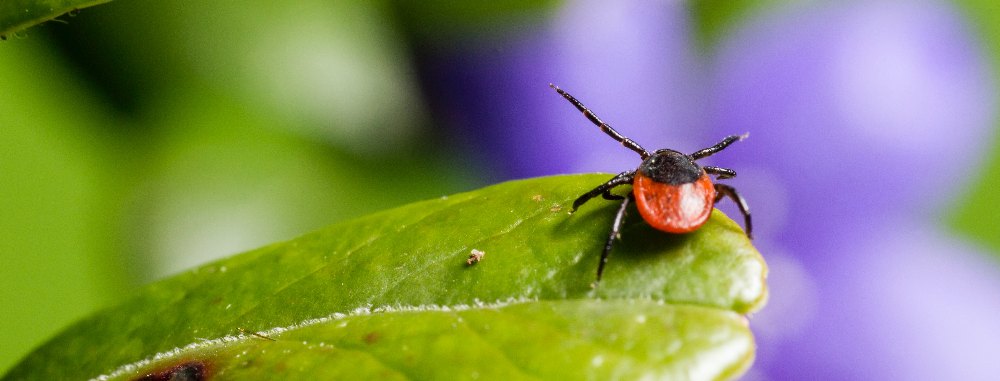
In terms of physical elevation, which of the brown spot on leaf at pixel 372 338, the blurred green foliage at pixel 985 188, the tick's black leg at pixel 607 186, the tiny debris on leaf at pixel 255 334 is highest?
the tick's black leg at pixel 607 186

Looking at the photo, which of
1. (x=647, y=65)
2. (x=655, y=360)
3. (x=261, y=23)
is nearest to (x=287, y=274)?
(x=655, y=360)

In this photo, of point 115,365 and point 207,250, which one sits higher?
point 115,365

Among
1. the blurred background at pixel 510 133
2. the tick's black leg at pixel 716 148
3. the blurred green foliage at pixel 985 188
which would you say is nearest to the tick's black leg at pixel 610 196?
the tick's black leg at pixel 716 148

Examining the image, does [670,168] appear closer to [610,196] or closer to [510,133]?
[610,196]

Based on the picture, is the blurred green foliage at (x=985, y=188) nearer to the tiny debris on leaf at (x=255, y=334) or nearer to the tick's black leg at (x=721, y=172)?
the tick's black leg at (x=721, y=172)

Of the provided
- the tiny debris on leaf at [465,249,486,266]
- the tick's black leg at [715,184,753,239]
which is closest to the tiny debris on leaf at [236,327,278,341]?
the tiny debris on leaf at [465,249,486,266]

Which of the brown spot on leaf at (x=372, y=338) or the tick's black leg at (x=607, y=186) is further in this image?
the tick's black leg at (x=607, y=186)

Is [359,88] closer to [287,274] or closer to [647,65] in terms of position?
[647,65]
